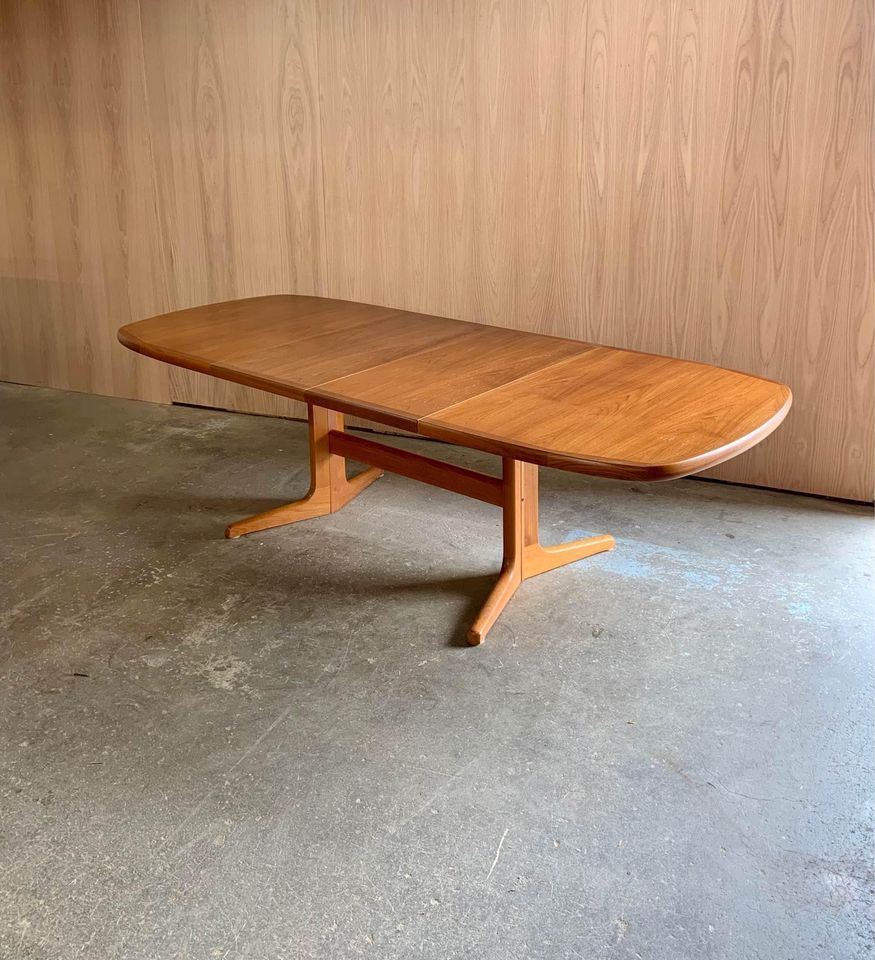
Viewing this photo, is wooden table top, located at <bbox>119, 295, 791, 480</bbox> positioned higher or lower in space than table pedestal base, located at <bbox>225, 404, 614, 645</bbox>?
higher

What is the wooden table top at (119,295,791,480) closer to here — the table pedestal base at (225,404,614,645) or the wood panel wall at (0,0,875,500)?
the table pedestal base at (225,404,614,645)

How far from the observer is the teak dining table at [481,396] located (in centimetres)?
235

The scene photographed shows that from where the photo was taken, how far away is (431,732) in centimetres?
251

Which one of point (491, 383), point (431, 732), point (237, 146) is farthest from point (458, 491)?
point (237, 146)

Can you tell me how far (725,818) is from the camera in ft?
7.27

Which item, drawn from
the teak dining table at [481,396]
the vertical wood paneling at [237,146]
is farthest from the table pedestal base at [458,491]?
the vertical wood paneling at [237,146]

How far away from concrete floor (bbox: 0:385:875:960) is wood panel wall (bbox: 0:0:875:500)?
0.66m

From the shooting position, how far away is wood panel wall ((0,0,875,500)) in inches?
138

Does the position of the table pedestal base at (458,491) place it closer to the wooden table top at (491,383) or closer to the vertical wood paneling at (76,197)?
the wooden table top at (491,383)

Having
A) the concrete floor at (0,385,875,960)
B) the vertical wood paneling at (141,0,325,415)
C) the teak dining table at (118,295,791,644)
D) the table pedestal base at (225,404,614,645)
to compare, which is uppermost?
the vertical wood paneling at (141,0,325,415)

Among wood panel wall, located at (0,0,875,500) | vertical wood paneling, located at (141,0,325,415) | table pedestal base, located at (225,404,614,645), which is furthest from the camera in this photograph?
vertical wood paneling, located at (141,0,325,415)

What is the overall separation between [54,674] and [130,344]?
990mm

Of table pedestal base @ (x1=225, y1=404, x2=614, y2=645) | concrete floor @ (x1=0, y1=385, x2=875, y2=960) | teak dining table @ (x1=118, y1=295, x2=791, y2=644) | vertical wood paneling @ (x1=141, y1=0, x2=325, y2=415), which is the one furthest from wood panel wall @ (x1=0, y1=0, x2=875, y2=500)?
table pedestal base @ (x1=225, y1=404, x2=614, y2=645)

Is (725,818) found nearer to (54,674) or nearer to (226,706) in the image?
(226,706)
